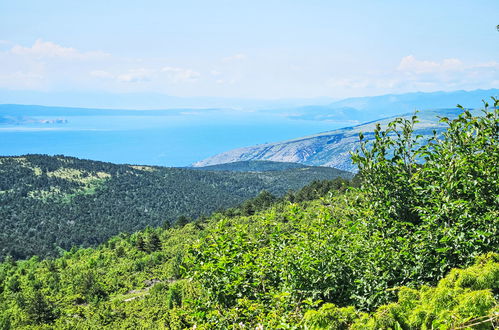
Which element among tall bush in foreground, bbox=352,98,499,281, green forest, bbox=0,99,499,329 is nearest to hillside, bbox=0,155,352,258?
green forest, bbox=0,99,499,329

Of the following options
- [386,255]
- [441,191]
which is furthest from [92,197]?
[441,191]

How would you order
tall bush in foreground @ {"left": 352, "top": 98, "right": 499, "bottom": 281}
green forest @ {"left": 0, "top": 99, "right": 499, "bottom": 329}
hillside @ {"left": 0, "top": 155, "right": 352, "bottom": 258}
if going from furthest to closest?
hillside @ {"left": 0, "top": 155, "right": 352, "bottom": 258}, tall bush in foreground @ {"left": 352, "top": 98, "right": 499, "bottom": 281}, green forest @ {"left": 0, "top": 99, "right": 499, "bottom": 329}

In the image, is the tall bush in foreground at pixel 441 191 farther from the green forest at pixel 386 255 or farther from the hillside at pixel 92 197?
the hillside at pixel 92 197

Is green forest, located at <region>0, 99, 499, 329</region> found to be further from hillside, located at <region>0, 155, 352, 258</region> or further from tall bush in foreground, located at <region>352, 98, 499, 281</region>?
hillside, located at <region>0, 155, 352, 258</region>

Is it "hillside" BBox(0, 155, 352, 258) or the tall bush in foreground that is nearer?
the tall bush in foreground

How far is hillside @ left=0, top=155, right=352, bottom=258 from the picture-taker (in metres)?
103

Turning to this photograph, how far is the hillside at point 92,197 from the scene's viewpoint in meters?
103

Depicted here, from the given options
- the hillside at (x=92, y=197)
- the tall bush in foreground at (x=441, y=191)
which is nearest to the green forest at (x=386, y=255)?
the tall bush in foreground at (x=441, y=191)

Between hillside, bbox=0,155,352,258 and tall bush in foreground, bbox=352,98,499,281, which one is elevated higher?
tall bush in foreground, bbox=352,98,499,281

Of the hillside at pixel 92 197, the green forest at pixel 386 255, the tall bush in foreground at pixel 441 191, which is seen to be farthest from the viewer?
the hillside at pixel 92 197

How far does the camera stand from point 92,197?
130m

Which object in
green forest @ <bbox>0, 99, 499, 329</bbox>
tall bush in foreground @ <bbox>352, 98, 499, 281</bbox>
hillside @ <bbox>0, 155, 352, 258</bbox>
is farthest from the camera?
hillside @ <bbox>0, 155, 352, 258</bbox>

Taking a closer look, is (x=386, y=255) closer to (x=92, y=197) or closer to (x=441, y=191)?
(x=441, y=191)

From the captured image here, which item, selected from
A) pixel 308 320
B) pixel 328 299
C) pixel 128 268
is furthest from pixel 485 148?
pixel 128 268
